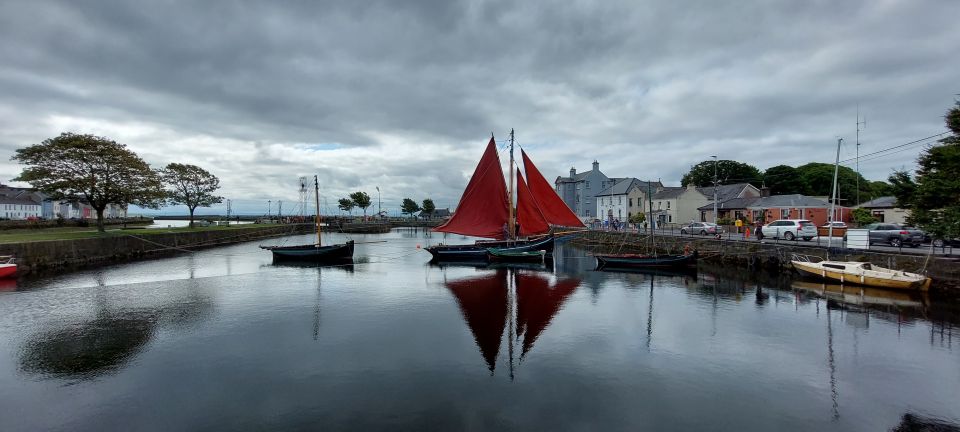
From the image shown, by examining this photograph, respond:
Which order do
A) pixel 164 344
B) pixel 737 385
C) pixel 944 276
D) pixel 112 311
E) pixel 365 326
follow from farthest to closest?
pixel 944 276
pixel 112 311
pixel 365 326
pixel 164 344
pixel 737 385

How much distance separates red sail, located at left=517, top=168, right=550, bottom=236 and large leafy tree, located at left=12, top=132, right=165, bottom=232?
3938 centimetres

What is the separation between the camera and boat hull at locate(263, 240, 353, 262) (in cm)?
4181

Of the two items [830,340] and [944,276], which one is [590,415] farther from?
[944,276]

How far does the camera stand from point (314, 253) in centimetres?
4206

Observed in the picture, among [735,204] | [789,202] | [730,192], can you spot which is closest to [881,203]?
[789,202]

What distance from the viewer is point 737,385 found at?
1170cm

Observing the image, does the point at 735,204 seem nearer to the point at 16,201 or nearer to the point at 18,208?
the point at 16,201

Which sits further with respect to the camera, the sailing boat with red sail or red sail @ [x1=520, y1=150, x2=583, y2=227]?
red sail @ [x1=520, y1=150, x2=583, y2=227]

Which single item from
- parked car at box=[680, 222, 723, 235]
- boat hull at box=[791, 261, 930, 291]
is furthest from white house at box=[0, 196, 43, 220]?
boat hull at box=[791, 261, 930, 291]

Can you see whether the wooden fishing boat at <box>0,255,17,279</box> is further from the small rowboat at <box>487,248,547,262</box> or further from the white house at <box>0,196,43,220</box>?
the white house at <box>0,196,43,220</box>

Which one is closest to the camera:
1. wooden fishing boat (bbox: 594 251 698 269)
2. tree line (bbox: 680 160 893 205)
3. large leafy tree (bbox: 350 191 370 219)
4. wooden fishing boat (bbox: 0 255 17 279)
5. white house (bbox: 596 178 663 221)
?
A: wooden fishing boat (bbox: 0 255 17 279)

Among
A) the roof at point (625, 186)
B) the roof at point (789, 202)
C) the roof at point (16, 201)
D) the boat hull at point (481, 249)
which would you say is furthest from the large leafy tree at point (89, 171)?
the roof at point (789, 202)

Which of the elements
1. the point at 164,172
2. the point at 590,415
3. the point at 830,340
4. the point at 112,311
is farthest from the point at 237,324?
the point at 164,172

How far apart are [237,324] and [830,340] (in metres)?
22.9
